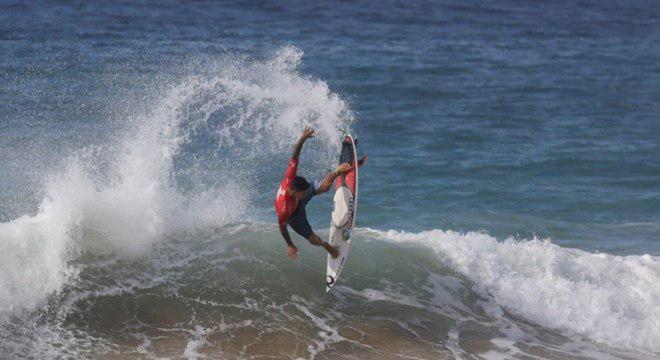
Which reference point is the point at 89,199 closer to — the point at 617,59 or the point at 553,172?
the point at 553,172

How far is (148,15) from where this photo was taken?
106ft

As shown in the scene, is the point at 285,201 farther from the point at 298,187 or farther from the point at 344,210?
the point at 344,210

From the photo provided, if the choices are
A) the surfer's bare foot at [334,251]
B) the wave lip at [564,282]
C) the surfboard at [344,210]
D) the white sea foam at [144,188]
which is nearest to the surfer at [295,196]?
the surfer's bare foot at [334,251]

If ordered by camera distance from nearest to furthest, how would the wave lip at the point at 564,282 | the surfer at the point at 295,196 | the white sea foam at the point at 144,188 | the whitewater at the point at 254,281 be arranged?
the surfer at the point at 295,196
the whitewater at the point at 254,281
the white sea foam at the point at 144,188
the wave lip at the point at 564,282

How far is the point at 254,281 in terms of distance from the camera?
44.9 feet

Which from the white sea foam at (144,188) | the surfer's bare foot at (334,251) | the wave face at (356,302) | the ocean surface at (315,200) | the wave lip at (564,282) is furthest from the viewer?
the wave lip at (564,282)

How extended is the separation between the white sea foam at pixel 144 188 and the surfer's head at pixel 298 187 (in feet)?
10.6

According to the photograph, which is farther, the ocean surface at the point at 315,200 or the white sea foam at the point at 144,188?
the white sea foam at the point at 144,188

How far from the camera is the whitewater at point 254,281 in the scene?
39.3ft

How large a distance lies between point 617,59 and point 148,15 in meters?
15.7

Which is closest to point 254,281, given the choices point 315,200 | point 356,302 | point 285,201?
point 356,302

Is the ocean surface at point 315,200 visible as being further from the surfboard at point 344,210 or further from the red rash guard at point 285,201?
the red rash guard at point 285,201

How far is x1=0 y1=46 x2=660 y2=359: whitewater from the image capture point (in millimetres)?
11992

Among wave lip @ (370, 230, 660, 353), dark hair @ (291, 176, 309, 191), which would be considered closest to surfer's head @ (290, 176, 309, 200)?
dark hair @ (291, 176, 309, 191)
